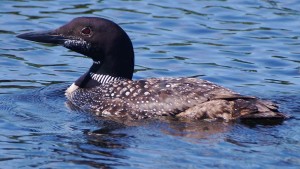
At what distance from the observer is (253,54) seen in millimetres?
12047

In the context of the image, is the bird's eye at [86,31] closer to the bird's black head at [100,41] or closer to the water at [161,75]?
Answer: the bird's black head at [100,41]

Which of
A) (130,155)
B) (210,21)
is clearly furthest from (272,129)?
(210,21)

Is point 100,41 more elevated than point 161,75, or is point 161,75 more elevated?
point 100,41

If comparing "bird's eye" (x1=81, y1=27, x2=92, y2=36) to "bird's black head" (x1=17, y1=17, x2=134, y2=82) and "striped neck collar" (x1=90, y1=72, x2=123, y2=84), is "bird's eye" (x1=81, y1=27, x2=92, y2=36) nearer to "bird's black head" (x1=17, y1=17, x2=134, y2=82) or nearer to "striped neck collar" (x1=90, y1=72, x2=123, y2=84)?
"bird's black head" (x1=17, y1=17, x2=134, y2=82)

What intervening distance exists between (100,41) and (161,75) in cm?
151

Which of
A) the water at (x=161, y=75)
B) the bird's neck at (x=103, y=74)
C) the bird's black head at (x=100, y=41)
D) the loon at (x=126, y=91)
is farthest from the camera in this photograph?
the bird's neck at (x=103, y=74)

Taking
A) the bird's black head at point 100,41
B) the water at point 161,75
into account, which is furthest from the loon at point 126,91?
the water at point 161,75

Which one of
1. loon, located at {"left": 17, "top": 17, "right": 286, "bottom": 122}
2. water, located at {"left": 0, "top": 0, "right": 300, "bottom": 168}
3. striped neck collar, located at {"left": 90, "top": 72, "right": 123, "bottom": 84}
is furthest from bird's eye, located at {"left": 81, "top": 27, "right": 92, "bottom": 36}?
water, located at {"left": 0, "top": 0, "right": 300, "bottom": 168}

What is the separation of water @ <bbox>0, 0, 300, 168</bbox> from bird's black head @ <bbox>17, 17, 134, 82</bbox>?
22.3 inches

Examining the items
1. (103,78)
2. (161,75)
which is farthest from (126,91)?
(161,75)

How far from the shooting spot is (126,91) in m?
9.51

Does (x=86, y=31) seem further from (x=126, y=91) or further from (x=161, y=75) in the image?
(x=161, y=75)

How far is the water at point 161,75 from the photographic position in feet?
26.5

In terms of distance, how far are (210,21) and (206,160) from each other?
18.4ft
